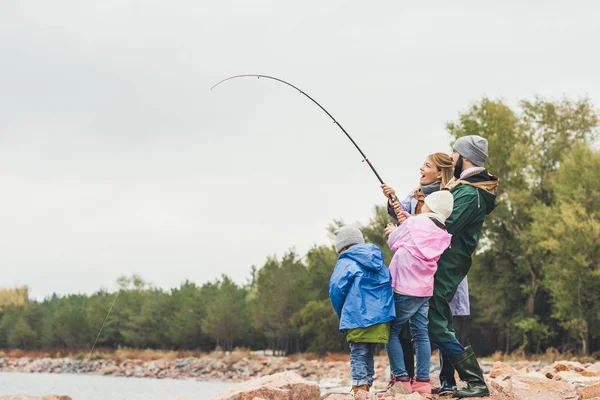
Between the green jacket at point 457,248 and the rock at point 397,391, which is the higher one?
the green jacket at point 457,248

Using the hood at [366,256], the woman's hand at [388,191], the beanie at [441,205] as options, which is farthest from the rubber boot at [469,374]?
the woman's hand at [388,191]

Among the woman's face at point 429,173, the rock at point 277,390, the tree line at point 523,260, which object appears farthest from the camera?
the tree line at point 523,260

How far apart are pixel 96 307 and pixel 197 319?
37.5 ft

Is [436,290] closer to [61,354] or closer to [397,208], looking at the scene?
[397,208]

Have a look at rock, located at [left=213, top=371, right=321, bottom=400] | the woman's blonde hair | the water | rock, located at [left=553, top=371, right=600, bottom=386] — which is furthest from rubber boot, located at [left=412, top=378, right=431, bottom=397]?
the water

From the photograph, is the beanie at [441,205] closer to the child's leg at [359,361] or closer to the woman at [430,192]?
the woman at [430,192]

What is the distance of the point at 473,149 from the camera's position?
521 centimetres

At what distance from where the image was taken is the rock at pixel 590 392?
5.75 meters

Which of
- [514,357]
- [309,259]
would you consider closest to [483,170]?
[514,357]

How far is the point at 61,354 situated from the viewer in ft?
178

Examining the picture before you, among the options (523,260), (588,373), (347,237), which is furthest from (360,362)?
(523,260)

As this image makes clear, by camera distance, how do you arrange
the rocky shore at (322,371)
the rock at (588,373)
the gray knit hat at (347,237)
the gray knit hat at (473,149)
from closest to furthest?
the gray knit hat at (473,149)
the gray knit hat at (347,237)
the rocky shore at (322,371)
the rock at (588,373)

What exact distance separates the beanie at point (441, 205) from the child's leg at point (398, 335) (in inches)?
23.3

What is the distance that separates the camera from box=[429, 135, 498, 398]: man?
491 cm
